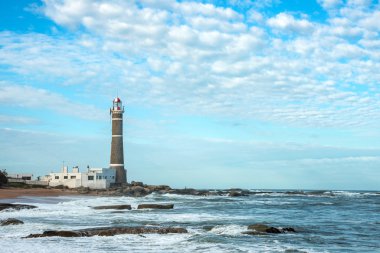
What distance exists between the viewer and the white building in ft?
212

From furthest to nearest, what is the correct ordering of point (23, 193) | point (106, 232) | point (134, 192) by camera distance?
point (134, 192) → point (23, 193) → point (106, 232)

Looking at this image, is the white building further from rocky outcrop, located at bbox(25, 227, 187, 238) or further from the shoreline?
rocky outcrop, located at bbox(25, 227, 187, 238)

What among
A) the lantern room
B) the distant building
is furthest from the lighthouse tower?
the distant building

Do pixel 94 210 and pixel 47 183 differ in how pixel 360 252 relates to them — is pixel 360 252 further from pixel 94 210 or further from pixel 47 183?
pixel 47 183

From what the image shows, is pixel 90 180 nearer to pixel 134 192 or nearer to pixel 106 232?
pixel 134 192

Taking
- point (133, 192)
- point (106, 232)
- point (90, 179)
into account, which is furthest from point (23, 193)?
point (106, 232)

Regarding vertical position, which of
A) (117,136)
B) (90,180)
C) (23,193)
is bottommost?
(23,193)

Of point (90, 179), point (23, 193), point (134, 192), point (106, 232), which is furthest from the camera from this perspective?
point (90, 179)

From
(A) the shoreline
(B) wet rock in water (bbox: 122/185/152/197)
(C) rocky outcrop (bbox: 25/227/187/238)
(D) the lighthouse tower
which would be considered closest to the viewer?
(C) rocky outcrop (bbox: 25/227/187/238)

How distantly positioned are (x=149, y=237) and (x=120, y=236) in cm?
110

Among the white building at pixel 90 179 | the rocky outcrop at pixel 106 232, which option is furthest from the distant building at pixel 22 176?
the rocky outcrop at pixel 106 232

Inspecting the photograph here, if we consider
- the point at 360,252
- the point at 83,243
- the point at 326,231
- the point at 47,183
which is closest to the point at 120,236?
the point at 83,243

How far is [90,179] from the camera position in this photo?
65.6m

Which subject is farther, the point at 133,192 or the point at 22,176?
the point at 22,176
